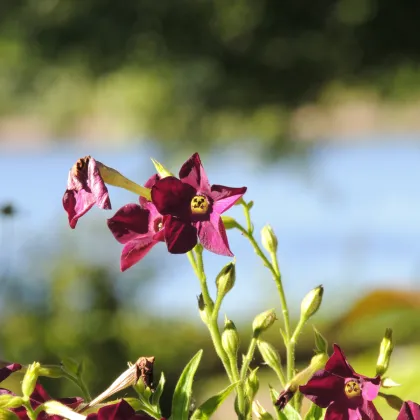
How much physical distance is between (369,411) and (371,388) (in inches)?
0.5

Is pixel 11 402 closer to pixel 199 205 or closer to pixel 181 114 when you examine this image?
pixel 199 205

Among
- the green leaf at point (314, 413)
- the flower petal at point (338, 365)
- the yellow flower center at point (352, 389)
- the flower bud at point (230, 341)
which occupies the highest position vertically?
the flower bud at point (230, 341)

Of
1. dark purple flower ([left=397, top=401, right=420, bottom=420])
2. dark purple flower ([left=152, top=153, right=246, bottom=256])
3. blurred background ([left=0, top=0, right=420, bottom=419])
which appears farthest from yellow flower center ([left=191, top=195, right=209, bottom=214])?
blurred background ([left=0, top=0, right=420, bottom=419])

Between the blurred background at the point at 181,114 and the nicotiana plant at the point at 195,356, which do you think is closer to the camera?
the nicotiana plant at the point at 195,356

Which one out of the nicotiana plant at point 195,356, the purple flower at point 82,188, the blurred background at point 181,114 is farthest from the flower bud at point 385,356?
the blurred background at point 181,114

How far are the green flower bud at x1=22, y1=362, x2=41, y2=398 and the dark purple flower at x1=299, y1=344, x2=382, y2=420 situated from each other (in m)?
0.09

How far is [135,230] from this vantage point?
11.9 inches

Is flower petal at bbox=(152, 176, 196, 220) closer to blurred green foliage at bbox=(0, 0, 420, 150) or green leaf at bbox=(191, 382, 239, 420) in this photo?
green leaf at bbox=(191, 382, 239, 420)

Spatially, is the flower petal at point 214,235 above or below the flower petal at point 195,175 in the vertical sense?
below

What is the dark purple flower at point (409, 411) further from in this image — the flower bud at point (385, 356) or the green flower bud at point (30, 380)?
the green flower bud at point (30, 380)

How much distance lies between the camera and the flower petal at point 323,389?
10.9 inches

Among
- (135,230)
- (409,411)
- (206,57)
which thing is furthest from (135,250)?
(206,57)

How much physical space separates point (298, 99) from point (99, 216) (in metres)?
0.86

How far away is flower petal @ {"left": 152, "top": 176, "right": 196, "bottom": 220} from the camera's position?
29 cm
